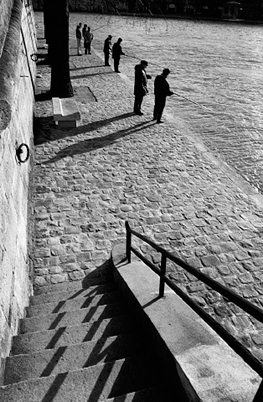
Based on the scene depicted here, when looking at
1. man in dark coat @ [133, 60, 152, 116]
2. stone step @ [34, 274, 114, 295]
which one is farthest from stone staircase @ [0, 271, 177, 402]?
man in dark coat @ [133, 60, 152, 116]

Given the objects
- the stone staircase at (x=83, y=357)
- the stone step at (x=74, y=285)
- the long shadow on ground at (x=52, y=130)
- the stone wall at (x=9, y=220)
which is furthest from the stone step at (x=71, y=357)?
the long shadow on ground at (x=52, y=130)

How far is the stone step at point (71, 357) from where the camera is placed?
2.98m

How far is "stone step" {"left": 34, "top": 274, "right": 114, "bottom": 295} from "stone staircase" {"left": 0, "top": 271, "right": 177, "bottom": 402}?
46cm

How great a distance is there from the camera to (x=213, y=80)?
675 inches

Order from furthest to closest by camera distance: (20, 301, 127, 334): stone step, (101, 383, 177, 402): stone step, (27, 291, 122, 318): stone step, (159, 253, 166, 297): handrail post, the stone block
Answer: the stone block < (27, 291, 122, 318): stone step < (20, 301, 127, 334): stone step < (159, 253, 166, 297): handrail post < (101, 383, 177, 402): stone step

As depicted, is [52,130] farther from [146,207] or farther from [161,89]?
[146,207]

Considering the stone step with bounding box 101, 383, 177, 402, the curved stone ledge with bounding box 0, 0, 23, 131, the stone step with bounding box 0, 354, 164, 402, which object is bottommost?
the stone step with bounding box 0, 354, 164, 402

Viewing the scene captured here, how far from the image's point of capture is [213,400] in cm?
222

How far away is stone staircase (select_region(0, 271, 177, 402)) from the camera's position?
2.60 metres

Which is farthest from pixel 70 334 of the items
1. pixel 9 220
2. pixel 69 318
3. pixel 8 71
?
pixel 8 71

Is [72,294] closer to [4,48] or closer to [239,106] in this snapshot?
[4,48]

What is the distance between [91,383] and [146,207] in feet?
14.9

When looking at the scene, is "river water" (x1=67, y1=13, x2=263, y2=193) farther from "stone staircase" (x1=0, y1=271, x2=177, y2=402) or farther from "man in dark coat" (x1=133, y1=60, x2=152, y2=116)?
"stone staircase" (x1=0, y1=271, x2=177, y2=402)

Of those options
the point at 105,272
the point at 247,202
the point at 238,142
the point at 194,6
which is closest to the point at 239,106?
the point at 238,142
